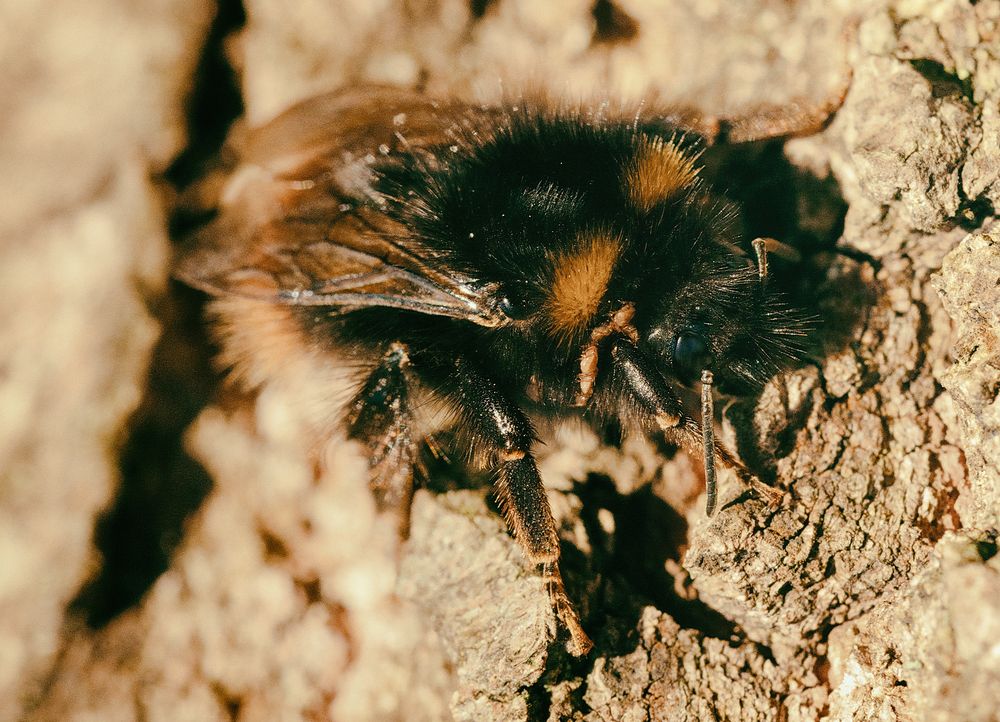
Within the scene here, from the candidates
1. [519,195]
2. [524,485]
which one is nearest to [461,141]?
[519,195]

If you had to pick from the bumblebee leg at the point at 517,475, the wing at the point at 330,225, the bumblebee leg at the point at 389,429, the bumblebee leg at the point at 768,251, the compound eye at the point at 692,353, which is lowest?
the bumblebee leg at the point at 389,429

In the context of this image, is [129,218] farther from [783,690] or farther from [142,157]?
[783,690]

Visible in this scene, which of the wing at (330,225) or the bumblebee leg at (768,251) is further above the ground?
the bumblebee leg at (768,251)

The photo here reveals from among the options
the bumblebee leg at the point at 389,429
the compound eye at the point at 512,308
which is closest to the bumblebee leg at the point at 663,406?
the compound eye at the point at 512,308

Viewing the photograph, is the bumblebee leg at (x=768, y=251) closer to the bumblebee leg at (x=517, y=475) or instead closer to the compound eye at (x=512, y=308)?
the compound eye at (x=512, y=308)

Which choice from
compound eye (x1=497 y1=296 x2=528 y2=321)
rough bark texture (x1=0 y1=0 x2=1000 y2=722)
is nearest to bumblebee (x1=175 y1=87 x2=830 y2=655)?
compound eye (x1=497 y1=296 x2=528 y2=321)

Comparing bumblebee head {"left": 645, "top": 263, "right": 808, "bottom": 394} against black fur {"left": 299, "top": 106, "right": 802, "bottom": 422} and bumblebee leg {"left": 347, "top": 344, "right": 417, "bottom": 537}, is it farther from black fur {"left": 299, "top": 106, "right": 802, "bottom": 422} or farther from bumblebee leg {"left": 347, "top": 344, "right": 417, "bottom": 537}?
bumblebee leg {"left": 347, "top": 344, "right": 417, "bottom": 537}

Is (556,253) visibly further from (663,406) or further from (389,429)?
(389,429)
